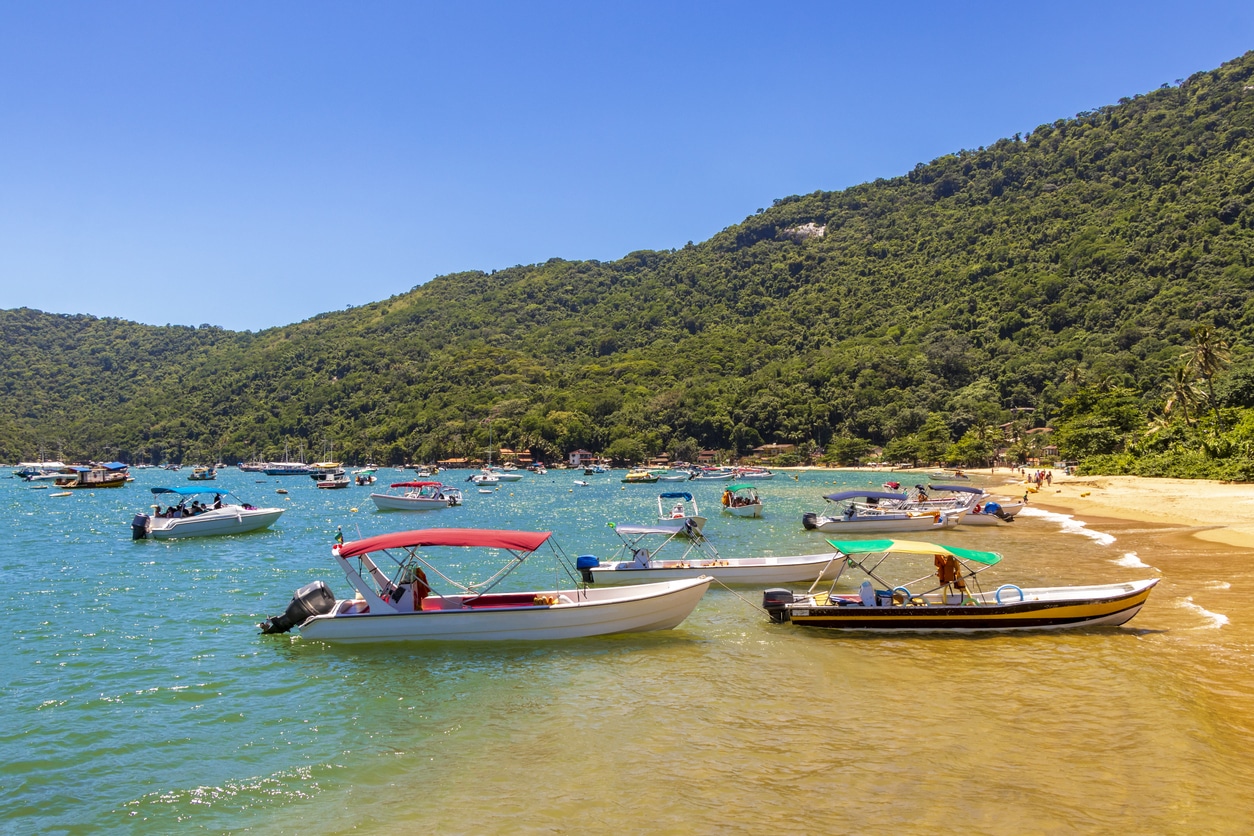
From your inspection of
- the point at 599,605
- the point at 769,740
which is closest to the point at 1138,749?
the point at 769,740

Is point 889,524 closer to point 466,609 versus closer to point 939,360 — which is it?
point 466,609

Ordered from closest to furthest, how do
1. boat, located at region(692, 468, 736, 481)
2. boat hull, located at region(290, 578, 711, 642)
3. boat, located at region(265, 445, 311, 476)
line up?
boat hull, located at region(290, 578, 711, 642) → boat, located at region(692, 468, 736, 481) → boat, located at region(265, 445, 311, 476)

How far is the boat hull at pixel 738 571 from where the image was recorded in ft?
76.1

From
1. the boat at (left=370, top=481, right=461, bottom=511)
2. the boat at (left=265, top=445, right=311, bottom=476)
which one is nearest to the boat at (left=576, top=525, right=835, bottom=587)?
the boat at (left=370, top=481, right=461, bottom=511)

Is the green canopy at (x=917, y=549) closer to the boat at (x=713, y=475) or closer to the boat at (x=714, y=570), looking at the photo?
the boat at (x=714, y=570)

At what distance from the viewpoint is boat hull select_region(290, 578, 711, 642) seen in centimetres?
1611

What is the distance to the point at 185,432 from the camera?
614 ft

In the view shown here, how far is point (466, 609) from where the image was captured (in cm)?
1622

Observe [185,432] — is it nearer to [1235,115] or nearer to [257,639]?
[257,639]

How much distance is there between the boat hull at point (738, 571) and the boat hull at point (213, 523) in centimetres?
2488

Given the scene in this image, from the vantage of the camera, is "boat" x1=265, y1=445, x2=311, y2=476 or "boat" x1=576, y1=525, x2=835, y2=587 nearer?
"boat" x1=576, y1=525, x2=835, y2=587

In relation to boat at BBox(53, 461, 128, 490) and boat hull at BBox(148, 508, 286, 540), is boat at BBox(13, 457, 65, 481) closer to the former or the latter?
boat at BBox(53, 461, 128, 490)

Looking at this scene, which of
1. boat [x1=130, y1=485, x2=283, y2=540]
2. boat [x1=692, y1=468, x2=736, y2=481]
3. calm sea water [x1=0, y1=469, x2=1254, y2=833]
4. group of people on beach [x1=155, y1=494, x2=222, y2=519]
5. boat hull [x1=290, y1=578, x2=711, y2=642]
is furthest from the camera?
boat [x1=692, y1=468, x2=736, y2=481]

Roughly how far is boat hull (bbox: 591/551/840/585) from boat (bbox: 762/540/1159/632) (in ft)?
16.5
